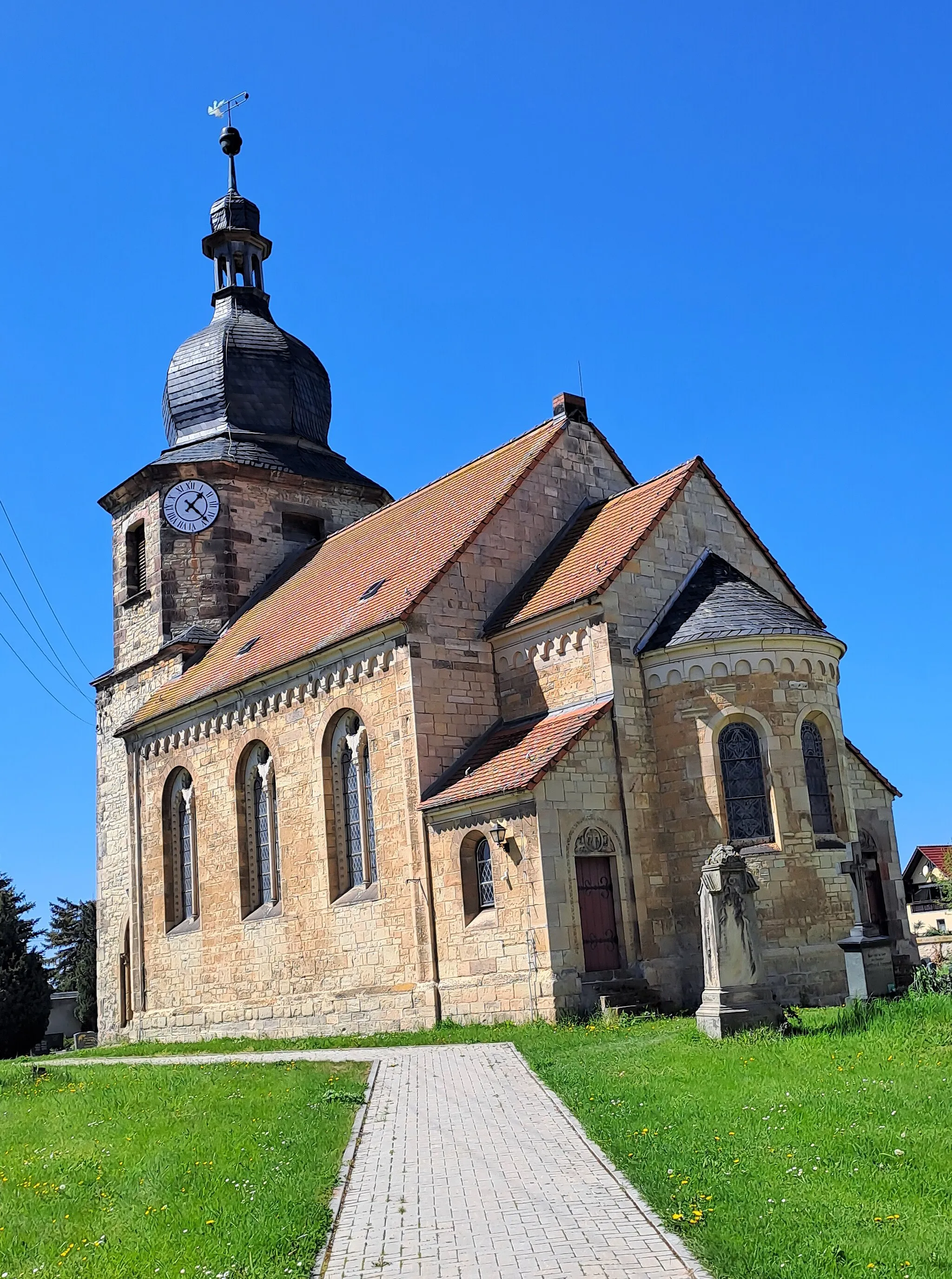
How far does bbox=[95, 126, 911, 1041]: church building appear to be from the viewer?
64.3ft

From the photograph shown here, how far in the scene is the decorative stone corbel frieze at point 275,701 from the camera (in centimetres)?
2262

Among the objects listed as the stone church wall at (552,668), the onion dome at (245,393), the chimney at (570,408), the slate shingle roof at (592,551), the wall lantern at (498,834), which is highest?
the onion dome at (245,393)

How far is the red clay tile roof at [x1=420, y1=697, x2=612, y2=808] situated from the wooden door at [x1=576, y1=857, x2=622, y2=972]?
166 cm

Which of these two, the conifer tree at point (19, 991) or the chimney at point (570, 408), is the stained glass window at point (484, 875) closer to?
the chimney at point (570, 408)

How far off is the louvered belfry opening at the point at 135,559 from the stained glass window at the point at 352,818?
12588 mm

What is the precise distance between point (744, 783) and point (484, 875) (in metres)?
4.43

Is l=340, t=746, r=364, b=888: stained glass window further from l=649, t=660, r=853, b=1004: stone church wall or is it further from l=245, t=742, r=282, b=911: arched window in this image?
l=649, t=660, r=853, b=1004: stone church wall

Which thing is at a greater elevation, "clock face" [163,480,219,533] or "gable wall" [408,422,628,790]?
"clock face" [163,480,219,533]

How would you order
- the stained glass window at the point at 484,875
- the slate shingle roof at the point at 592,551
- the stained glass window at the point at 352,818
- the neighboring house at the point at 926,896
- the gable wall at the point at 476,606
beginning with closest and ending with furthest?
the stained glass window at the point at 484,875 < the slate shingle roof at the point at 592,551 < the gable wall at the point at 476,606 < the stained glass window at the point at 352,818 < the neighboring house at the point at 926,896

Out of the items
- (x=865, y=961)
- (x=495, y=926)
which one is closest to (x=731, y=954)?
(x=865, y=961)

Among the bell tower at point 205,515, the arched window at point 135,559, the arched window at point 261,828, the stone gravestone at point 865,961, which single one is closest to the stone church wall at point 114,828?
the bell tower at point 205,515

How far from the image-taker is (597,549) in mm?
22750

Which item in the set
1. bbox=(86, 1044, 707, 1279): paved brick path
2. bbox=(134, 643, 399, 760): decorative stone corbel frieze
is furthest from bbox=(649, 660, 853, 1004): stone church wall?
bbox=(86, 1044, 707, 1279): paved brick path

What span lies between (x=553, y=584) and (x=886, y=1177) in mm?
15449
